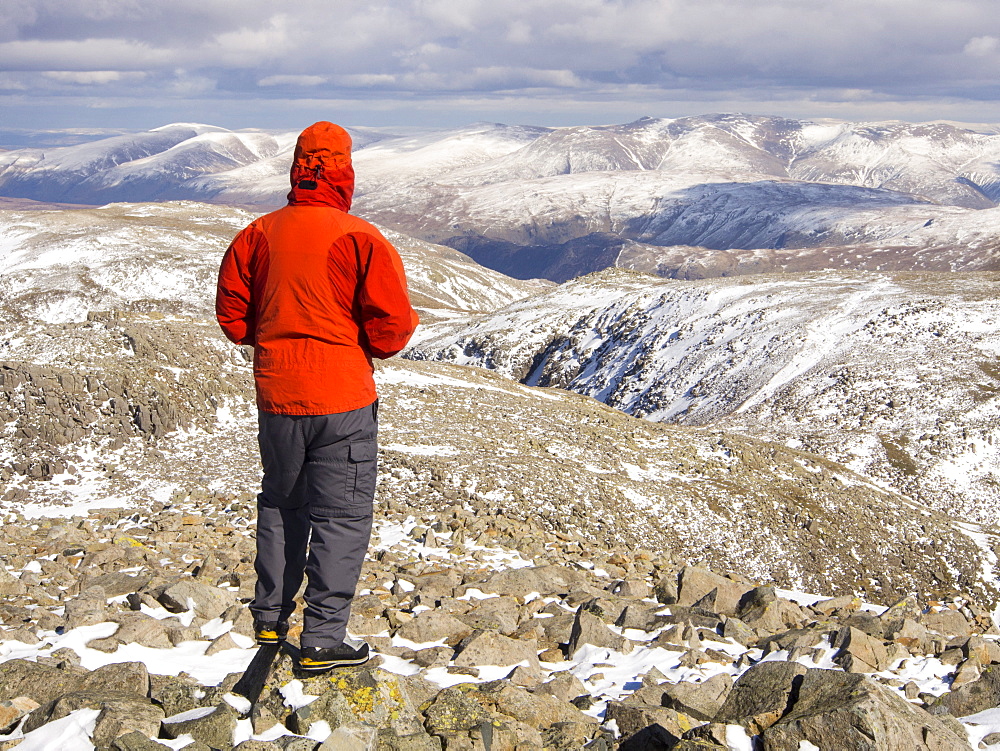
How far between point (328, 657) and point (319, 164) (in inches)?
176

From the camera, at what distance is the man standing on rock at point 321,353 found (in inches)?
246

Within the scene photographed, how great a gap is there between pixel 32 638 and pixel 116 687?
2.32 meters

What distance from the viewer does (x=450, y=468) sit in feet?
68.0

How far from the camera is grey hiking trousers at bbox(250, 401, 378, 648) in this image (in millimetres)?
6316

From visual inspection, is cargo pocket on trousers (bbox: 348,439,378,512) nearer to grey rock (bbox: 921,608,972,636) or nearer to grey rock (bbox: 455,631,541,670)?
grey rock (bbox: 455,631,541,670)

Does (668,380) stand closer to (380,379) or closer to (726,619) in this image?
(380,379)

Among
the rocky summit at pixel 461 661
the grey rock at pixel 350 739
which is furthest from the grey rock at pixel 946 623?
the grey rock at pixel 350 739

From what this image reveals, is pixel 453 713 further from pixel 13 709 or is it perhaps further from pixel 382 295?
pixel 382 295

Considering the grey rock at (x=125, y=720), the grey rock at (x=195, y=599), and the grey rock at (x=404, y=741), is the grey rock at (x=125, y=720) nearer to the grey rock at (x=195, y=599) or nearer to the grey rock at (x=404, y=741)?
the grey rock at (x=404, y=741)

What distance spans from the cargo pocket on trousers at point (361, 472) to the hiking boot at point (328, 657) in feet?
4.23

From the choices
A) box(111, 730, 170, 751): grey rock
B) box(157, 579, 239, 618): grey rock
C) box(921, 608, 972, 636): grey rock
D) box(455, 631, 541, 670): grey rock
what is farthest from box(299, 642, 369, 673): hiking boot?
box(921, 608, 972, 636): grey rock

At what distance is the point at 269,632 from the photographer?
6555mm

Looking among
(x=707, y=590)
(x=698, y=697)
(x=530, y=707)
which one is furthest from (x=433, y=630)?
(x=707, y=590)

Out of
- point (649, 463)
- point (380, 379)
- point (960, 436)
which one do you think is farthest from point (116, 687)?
point (960, 436)
